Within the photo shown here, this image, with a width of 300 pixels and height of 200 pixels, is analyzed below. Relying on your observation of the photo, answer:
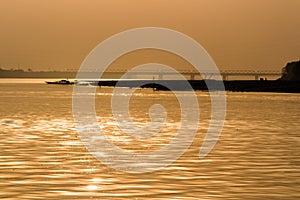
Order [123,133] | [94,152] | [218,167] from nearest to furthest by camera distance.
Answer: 1. [218,167]
2. [94,152]
3. [123,133]

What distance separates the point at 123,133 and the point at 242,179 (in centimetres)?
1906

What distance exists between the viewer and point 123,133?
1626 inches

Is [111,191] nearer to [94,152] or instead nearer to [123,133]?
[94,152]

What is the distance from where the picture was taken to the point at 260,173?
2427 centimetres

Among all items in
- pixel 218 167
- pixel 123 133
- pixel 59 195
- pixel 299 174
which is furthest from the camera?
pixel 123 133

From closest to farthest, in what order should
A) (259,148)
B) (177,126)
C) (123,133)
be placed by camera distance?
1. (259,148)
2. (123,133)
3. (177,126)

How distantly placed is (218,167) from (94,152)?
22.5 feet

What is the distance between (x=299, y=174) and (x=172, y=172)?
431cm

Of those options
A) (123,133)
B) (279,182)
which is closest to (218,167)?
(279,182)

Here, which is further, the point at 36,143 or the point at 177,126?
the point at 177,126

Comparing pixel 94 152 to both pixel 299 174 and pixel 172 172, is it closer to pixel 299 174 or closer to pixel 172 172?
pixel 172 172

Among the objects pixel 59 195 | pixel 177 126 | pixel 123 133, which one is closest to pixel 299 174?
pixel 59 195

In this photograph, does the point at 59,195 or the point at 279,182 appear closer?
the point at 59,195

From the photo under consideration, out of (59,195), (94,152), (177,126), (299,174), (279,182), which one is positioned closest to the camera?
(59,195)
